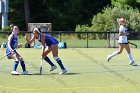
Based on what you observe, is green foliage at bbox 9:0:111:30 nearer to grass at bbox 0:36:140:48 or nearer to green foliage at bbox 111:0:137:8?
green foliage at bbox 111:0:137:8

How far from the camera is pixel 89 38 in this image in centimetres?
3909

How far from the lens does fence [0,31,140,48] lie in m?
35.8

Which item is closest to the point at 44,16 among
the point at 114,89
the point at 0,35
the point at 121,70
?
the point at 0,35

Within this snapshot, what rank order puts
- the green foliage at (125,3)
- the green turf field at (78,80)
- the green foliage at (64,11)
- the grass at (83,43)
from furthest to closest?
the green foliage at (64,11) → the green foliage at (125,3) → the grass at (83,43) → the green turf field at (78,80)

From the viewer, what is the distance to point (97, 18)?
54094mm

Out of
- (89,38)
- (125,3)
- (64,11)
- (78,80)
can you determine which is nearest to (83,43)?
(89,38)

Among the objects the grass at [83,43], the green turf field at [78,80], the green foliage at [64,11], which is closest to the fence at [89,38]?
the grass at [83,43]

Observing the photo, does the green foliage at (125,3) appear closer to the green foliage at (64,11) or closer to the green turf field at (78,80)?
the green foliage at (64,11)

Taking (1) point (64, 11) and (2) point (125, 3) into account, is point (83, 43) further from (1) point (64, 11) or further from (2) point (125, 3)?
(1) point (64, 11)

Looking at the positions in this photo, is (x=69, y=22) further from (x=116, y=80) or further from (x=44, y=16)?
(x=116, y=80)

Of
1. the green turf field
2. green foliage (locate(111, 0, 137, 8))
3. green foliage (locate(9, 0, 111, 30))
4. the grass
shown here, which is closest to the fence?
the grass

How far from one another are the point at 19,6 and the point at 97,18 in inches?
714

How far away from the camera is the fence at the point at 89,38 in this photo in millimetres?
35847

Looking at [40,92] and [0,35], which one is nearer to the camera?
[40,92]
